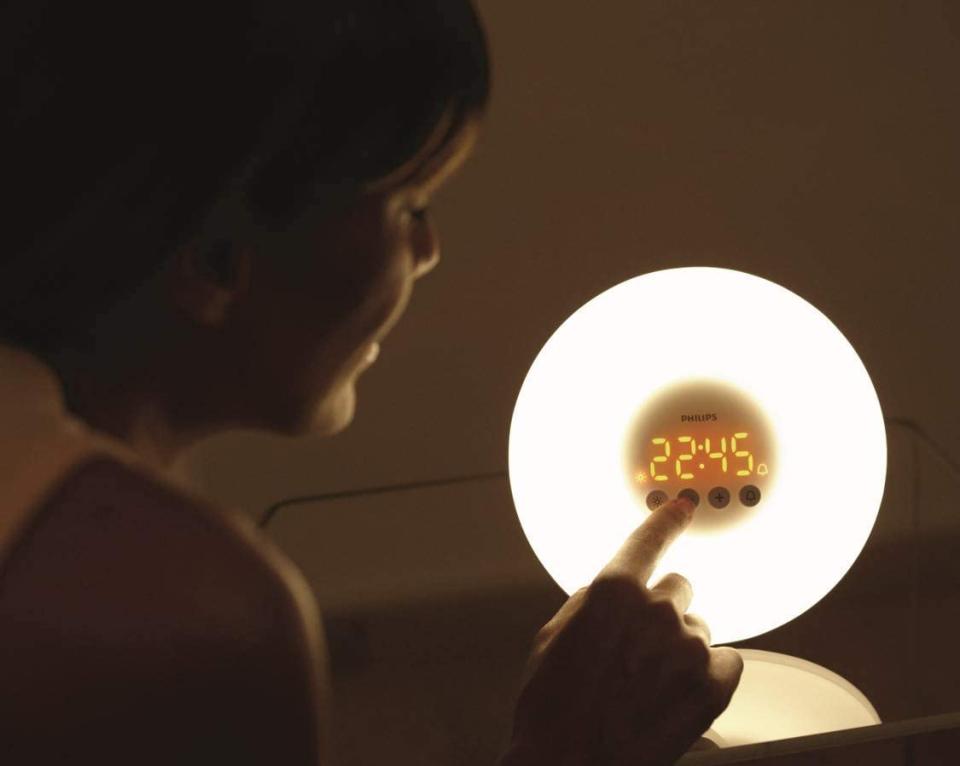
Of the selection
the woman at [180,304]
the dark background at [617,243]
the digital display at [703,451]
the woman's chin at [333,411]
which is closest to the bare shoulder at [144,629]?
the woman at [180,304]

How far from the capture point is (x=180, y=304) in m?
0.49

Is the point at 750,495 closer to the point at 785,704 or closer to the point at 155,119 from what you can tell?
the point at 785,704

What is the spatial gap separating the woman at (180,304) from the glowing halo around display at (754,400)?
0.87 ft

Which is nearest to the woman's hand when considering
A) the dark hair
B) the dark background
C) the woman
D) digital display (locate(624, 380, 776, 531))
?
digital display (locate(624, 380, 776, 531))

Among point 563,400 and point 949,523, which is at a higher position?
point 563,400

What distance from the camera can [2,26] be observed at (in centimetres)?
42

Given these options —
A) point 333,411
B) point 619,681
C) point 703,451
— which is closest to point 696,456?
point 703,451

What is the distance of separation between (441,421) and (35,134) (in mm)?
923

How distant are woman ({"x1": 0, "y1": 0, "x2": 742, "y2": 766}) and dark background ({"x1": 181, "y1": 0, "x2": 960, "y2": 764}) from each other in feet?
2.33

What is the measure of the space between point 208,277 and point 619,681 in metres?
0.35

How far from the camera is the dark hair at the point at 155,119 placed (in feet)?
1.40

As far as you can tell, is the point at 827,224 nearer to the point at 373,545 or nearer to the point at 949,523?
the point at 949,523

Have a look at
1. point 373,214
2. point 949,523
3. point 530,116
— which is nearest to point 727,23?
point 530,116

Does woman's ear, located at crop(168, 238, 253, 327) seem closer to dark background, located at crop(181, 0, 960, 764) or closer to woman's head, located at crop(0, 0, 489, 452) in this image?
woman's head, located at crop(0, 0, 489, 452)
